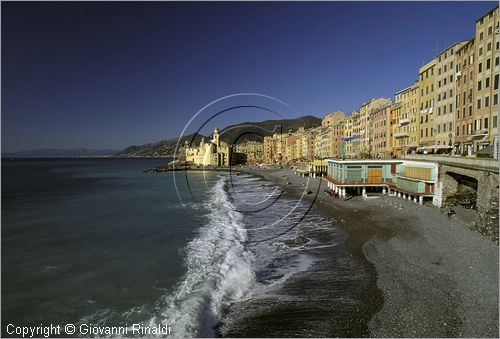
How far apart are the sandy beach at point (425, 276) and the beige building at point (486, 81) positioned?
46.5ft

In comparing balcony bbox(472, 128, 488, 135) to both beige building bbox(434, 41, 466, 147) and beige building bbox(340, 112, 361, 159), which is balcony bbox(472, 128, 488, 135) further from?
beige building bbox(340, 112, 361, 159)

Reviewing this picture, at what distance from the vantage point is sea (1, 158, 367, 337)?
1598 cm

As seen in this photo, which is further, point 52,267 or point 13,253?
point 13,253

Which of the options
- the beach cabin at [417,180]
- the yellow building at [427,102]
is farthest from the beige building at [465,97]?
the beach cabin at [417,180]

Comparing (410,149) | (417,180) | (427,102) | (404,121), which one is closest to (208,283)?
(417,180)

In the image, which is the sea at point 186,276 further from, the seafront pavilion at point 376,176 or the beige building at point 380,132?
the beige building at point 380,132

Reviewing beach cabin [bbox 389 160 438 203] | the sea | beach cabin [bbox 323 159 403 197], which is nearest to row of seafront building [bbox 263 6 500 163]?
beach cabin [bbox 389 160 438 203]

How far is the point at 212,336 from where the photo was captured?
48.9 feet

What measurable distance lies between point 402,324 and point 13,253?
31.6 metres

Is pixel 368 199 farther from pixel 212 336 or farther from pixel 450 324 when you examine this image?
pixel 212 336

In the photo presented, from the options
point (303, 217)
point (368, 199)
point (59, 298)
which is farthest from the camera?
point (368, 199)

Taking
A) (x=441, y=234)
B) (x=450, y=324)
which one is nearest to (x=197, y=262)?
(x=450, y=324)

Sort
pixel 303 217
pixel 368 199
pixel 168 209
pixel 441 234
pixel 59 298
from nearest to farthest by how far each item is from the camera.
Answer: pixel 59 298, pixel 441 234, pixel 303 217, pixel 368 199, pixel 168 209

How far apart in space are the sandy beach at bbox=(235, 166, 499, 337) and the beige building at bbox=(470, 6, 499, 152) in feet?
46.5
